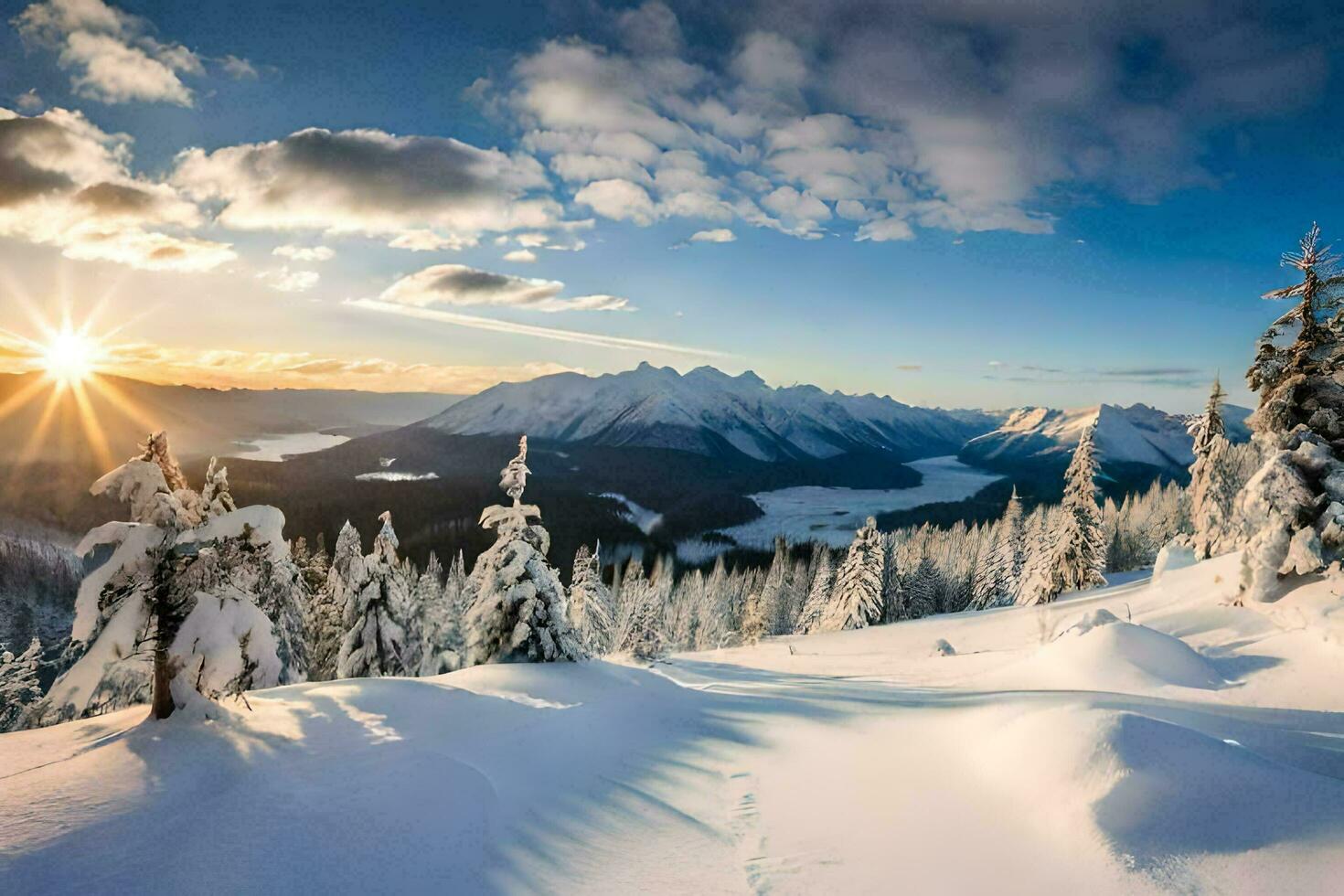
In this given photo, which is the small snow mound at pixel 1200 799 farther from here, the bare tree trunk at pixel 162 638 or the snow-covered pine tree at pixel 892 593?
the snow-covered pine tree at pixel 892 593

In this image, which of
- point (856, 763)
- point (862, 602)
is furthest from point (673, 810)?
point (862, 602)

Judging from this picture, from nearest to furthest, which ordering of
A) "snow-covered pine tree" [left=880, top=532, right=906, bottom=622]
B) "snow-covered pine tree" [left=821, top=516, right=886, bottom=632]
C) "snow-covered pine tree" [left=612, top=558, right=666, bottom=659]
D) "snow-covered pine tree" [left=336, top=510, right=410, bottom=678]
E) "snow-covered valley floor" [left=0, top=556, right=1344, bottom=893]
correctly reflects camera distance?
"snow-covered valley floor" [left=0, top=556, right=1344, bottom=893], "snow-covered pine tree" [left=336, top=510, right=410, bottom=678], "snow-covered pine tree" [left=612, top=558, right=666, bottom=659], "snow-covered pine tree" [left=821, top=516, right=886, bottom=632], "snow-covered pine tree" [left=880, top=532, right=906, bottom=622]

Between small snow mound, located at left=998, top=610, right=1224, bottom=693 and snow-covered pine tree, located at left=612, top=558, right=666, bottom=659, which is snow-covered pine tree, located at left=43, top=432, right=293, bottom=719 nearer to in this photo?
small snow mound, located at left=998, top=610, right=1224, bottom=693

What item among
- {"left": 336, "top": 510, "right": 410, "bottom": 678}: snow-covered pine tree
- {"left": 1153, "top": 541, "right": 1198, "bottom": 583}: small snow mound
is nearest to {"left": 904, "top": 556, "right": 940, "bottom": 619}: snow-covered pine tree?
{"left": 1153, "top": 541, "right": 1198, "bottom": 583}: small snow mound

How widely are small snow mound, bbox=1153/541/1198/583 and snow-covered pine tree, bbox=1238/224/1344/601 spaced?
1415cm

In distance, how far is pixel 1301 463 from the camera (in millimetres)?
17062

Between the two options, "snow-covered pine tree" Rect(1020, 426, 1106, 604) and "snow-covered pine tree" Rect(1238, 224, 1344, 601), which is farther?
"snow-covered pine tree" Rect(1020, 426, 1106, 604)

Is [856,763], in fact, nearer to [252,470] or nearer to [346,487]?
[346,487]

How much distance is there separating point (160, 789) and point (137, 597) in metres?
3.34

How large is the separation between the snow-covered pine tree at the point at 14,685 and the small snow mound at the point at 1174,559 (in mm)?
52126

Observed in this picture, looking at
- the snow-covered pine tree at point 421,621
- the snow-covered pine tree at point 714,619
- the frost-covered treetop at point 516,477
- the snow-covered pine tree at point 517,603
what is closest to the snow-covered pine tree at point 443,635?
the snow-covered pine tree at point 421,621

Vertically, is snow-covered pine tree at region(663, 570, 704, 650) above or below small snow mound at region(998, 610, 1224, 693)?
below

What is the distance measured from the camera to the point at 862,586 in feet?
143

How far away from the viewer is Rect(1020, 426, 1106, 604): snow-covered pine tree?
38000mm
